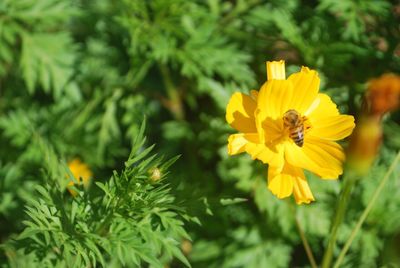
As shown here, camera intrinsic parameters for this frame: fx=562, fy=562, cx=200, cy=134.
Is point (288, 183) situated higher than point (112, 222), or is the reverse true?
point (288, 183)

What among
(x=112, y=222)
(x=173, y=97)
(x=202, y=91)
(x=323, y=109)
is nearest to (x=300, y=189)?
(x=323, y=109)

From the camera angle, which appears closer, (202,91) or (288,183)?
(288,183)

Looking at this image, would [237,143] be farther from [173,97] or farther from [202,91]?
[173,97]

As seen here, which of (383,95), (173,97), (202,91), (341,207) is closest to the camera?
(383,95)

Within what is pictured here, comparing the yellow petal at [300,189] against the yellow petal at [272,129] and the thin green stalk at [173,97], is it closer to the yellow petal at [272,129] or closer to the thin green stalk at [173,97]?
the yellow petal at [272,129]

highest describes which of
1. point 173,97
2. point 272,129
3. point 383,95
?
point 383,95

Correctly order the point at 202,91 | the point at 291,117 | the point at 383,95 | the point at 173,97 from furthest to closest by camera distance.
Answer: the point at 173,97, the point at 202,91, the point at 291,117, the point at 383,95

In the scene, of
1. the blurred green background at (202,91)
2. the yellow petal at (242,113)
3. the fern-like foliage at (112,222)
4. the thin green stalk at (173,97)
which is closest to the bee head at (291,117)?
the yellow petal at (242,113)

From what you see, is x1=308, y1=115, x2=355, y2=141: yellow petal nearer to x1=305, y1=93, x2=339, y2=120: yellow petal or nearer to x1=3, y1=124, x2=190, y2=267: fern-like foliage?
x1=305, y1=93, x2=339, y2=120: yellow petal
